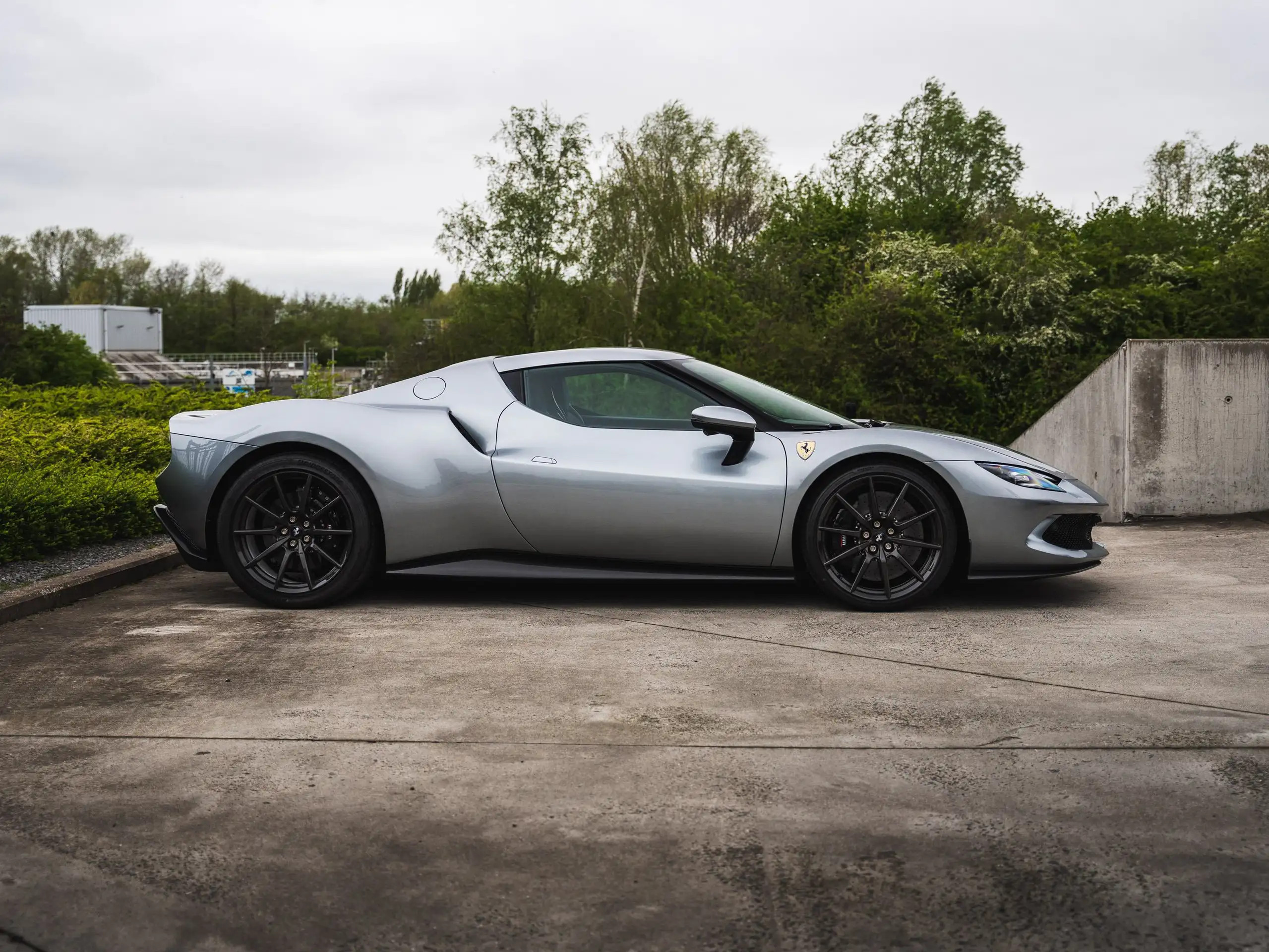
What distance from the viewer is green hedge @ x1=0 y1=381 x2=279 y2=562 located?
703 cm

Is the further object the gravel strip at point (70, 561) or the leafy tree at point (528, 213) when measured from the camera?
the leafy tree at point (528, 213)

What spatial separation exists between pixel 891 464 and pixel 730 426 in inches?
30.6

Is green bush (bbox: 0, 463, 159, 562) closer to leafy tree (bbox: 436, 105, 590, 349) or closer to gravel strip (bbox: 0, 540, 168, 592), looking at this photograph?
gravel strip (bbox: 0, 540, 168, 592)

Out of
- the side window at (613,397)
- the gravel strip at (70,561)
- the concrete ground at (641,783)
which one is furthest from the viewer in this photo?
the gravel strip at (70,561)

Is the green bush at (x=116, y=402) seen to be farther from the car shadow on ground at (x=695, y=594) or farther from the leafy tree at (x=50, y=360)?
the leafy tree at (x=50, y=360)

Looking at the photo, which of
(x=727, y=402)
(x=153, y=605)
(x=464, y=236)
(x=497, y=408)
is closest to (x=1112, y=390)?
(x=727, y=402)

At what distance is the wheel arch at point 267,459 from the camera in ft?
19.7

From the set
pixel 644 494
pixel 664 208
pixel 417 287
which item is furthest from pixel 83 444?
pixel 417 287

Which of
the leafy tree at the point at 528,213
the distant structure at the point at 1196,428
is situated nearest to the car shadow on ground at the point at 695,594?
the distant structure at the point at 1196,428

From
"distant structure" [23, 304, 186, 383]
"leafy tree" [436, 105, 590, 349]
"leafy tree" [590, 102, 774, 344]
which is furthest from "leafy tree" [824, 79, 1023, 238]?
"distant structure" [23, 304, 186, 383]

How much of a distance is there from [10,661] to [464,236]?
115ft

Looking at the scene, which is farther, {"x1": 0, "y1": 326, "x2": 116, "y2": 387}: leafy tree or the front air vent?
{"x1": 0, "y1": 326, "x2": 116, "y2": 387}: leafy tree

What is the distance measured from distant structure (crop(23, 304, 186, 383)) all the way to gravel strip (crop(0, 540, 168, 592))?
74293 mm

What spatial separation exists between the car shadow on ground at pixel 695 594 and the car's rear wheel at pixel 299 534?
11.9 inches
